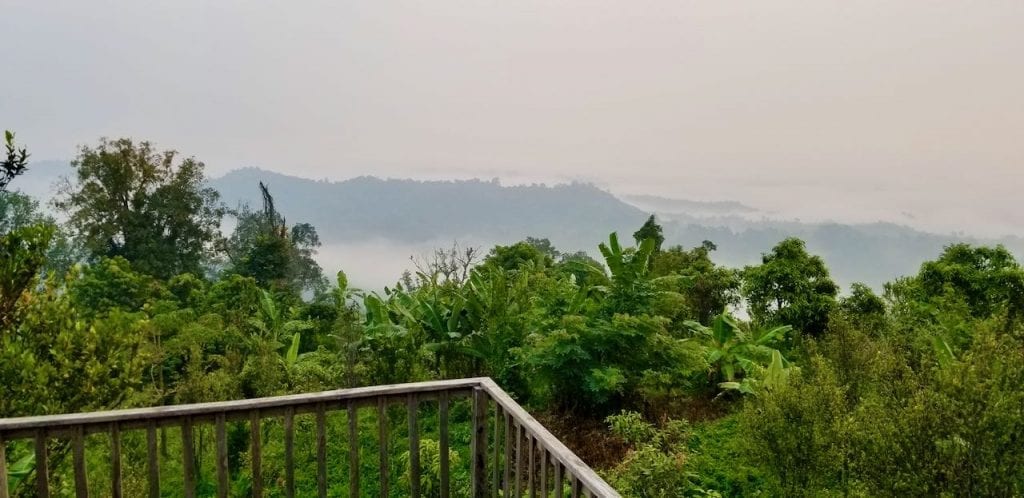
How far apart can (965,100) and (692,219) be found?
13492 centimetres

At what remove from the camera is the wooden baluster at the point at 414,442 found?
101 inches

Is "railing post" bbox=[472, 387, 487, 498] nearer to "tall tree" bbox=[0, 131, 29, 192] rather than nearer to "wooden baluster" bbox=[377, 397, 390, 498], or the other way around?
"wooden baluster" bbox=[377, 397, 390, 498]

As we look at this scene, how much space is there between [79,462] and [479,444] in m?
1.57

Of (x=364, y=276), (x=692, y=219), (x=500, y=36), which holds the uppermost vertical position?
(x=500, y=36)

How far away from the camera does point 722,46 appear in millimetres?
24234

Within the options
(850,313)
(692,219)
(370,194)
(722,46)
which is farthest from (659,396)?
A: (692,219)

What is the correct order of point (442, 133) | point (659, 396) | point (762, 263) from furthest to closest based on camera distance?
point (442, 133)
point (762, 263)
point (659, 396)

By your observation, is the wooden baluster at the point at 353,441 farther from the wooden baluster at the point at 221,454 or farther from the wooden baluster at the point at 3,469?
the wooden baluster at the point at 3,469

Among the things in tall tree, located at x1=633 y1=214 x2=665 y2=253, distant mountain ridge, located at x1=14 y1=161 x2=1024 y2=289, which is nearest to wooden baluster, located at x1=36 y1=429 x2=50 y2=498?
tall tree, located at x1=633 y1=214 x2=665 y2=253

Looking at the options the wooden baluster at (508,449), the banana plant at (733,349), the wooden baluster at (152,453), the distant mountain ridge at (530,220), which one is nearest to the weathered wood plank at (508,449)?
the wooden baluster at (508,449)

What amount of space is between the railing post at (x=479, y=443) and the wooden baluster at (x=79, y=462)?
151 centimetres

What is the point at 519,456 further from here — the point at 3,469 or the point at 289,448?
the point at 3,469

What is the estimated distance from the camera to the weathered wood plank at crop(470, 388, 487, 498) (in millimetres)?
2656

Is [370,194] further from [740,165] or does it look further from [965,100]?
[965,100]
